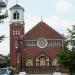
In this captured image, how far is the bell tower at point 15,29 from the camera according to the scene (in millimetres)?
107500

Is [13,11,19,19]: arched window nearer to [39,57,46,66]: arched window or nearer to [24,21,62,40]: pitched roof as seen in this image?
[24,21,62,40]: pitched roof

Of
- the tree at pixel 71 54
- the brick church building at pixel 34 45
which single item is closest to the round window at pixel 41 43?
the brick church building at pixel 34 45

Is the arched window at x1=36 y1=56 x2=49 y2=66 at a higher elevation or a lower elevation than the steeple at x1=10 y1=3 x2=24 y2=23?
lower

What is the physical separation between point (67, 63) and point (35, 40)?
193 feet

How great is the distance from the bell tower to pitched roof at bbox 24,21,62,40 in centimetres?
232

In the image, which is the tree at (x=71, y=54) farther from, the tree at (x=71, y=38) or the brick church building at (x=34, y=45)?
the brick church building at (x=34, y=45)

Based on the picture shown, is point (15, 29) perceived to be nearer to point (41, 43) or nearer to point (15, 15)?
point (15, 15)

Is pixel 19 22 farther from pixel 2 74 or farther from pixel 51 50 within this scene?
pixel 2 74

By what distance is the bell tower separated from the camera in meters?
108

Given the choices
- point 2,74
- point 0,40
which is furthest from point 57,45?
point 0,40

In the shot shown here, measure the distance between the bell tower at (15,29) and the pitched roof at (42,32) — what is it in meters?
2.32

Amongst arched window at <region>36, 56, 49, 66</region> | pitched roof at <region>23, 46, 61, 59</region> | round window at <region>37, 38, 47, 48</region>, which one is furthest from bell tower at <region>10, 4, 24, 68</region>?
arched window at <region>36, 56, 49, 66</region>

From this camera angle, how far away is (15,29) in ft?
359

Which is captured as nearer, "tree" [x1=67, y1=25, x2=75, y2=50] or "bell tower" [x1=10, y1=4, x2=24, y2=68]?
"tree" [x1=67, y1=25, x2=75, y2=50]
